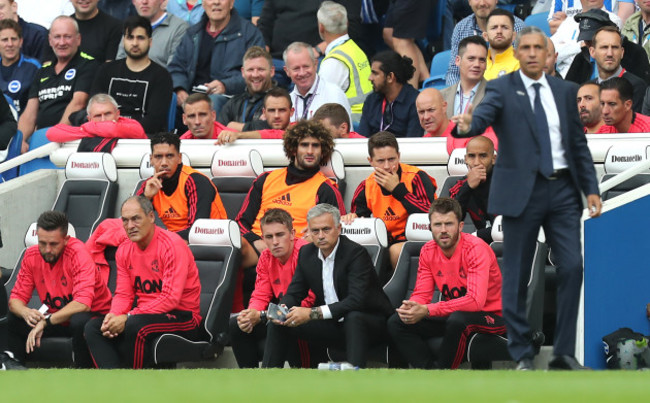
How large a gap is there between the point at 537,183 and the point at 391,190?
128 inches

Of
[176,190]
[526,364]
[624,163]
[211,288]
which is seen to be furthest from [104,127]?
[526,364]

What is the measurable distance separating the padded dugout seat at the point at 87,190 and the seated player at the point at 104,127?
30cm

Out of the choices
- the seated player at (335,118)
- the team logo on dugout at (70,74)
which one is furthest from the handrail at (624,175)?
the team logo on dugout at (70,74)

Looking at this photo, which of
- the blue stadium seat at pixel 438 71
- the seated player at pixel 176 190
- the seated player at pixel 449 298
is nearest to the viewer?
the seated player at pixel 449 298

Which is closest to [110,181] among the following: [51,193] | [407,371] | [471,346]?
[51,193]

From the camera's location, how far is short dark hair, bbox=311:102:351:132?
1222 cm

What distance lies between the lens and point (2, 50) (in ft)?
48.4

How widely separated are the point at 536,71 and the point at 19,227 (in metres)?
6.79

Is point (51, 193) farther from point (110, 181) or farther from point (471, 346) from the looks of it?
point (471, 346)

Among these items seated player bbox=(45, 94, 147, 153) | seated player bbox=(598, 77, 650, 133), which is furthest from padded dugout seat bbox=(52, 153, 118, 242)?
seated player bbox=(598, 77, 650, 133)

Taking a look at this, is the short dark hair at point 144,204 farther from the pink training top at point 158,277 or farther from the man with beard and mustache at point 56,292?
the man with beard and mustache at point 56,292

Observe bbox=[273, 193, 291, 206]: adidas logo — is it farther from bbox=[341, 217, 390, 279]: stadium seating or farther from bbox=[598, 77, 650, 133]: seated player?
bbox=[598, 77, 650, 133]: seated player

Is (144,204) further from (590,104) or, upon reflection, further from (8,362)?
(590,104)

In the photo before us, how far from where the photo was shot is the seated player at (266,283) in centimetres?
1027
